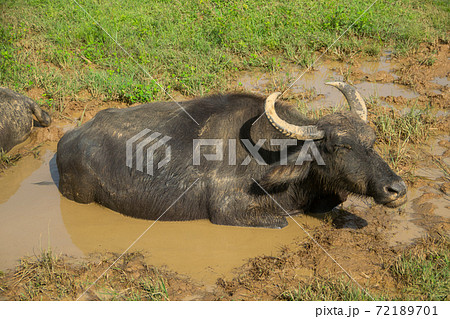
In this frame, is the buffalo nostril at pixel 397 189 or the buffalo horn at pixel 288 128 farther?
the buffalo horn at pixel 288 128

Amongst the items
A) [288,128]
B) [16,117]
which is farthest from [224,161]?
[16,117]

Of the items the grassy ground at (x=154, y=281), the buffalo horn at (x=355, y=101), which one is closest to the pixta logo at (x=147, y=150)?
the grassy ground at (x=154, y=281)

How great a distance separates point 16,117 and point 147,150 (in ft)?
8.75

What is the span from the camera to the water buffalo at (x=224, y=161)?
425 centimetres

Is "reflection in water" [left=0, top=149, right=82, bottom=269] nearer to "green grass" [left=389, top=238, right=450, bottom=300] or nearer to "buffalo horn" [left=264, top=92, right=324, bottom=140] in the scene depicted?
"buffalo horn" [left=264, top=92, right=324, bottom=140]

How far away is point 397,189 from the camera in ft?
Result: 12.9

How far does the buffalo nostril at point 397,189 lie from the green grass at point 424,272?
0.47m

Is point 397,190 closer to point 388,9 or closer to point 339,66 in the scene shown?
point 339,66

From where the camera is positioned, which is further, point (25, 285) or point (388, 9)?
point (388, 9)

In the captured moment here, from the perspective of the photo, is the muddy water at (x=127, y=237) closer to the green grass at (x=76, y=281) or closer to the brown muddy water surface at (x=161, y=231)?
the brown muddy water surface at (x=161, y=231)

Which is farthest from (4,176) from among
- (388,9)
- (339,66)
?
(388,9)

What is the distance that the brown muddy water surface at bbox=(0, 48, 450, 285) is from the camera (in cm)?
432

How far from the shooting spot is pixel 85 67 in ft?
26.7

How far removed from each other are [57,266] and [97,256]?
369 mm
